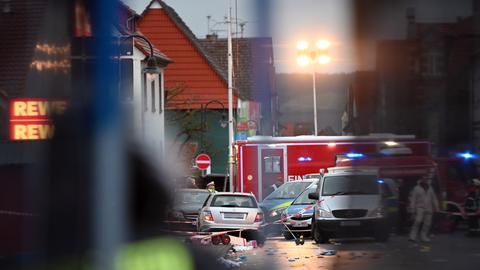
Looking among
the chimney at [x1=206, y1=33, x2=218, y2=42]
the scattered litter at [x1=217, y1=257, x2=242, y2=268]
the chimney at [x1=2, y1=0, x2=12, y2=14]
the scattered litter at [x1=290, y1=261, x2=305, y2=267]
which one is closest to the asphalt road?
the scattered litter at [x1=290, y1=261, x2=305, y2=267]

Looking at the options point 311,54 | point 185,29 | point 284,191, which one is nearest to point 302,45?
point 311,54

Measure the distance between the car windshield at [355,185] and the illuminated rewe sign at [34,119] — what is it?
2.94ft

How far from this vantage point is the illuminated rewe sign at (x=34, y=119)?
239 cm

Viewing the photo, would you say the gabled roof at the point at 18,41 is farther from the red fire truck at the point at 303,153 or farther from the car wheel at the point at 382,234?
the car wheel at the point at 382,234

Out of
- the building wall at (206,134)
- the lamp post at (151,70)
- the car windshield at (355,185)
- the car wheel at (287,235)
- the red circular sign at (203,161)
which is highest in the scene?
the lamp post at (151,70)

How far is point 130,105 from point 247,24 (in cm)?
44

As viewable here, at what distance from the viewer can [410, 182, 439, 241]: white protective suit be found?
80.8 inches

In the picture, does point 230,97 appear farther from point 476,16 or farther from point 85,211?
point 476,16

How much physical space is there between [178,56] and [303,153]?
1.73ft

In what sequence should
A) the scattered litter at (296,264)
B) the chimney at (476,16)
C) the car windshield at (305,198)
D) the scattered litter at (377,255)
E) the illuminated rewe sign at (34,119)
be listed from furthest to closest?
the car windshield at (305,198)
the scattered litter at (296,264)
the illuminated rewe sign at (34,119)
the scattered litter at (377,255)
the chimney at (476,16)

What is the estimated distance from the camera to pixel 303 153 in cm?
253

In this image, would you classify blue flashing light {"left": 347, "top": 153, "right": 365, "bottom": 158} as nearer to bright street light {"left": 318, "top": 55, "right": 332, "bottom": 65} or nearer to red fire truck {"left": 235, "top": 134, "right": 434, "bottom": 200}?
red fire truck {"left": 235, "top": 134, "right": 434, "bottom": 200}

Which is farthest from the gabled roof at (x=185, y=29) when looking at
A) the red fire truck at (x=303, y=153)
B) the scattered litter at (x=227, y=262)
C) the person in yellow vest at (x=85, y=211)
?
the scattered litter at (x=227, y=262)

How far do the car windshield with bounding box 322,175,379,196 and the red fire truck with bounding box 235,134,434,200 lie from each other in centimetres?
6
